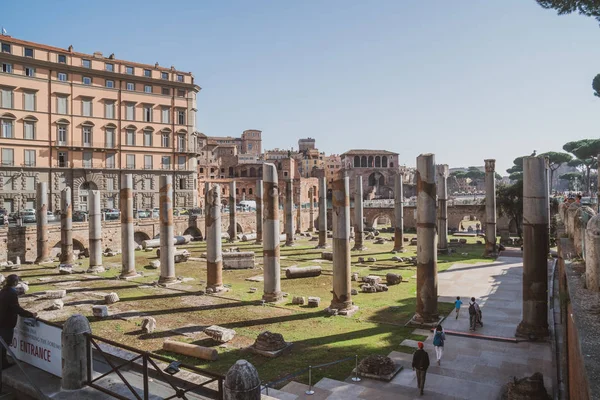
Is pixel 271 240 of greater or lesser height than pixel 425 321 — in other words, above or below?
above

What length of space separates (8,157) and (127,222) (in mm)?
25124

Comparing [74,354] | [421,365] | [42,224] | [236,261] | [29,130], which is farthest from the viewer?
[29,130]

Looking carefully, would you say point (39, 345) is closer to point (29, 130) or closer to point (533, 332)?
point (533, 332)

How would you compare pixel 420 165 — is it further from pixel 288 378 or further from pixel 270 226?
pixel 288 378

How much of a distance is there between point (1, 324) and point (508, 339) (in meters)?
12.1

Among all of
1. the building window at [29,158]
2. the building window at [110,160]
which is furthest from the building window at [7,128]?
the building window at [110,160]

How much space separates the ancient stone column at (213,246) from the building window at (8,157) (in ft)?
95.4

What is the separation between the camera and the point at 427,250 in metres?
13.6

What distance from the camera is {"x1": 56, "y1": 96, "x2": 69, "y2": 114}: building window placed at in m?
40.5

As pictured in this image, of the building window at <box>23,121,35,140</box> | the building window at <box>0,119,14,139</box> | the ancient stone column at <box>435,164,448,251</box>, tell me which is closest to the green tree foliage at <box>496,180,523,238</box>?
the ancient stone column at <box>435,164,448,251</box>

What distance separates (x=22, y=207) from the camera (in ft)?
125

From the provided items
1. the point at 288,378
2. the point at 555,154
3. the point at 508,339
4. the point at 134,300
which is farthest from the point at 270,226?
the point at 555,154

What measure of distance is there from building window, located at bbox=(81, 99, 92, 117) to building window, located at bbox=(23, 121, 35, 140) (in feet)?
Answer: 15.1

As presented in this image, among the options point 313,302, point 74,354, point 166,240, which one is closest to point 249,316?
point 313,302
